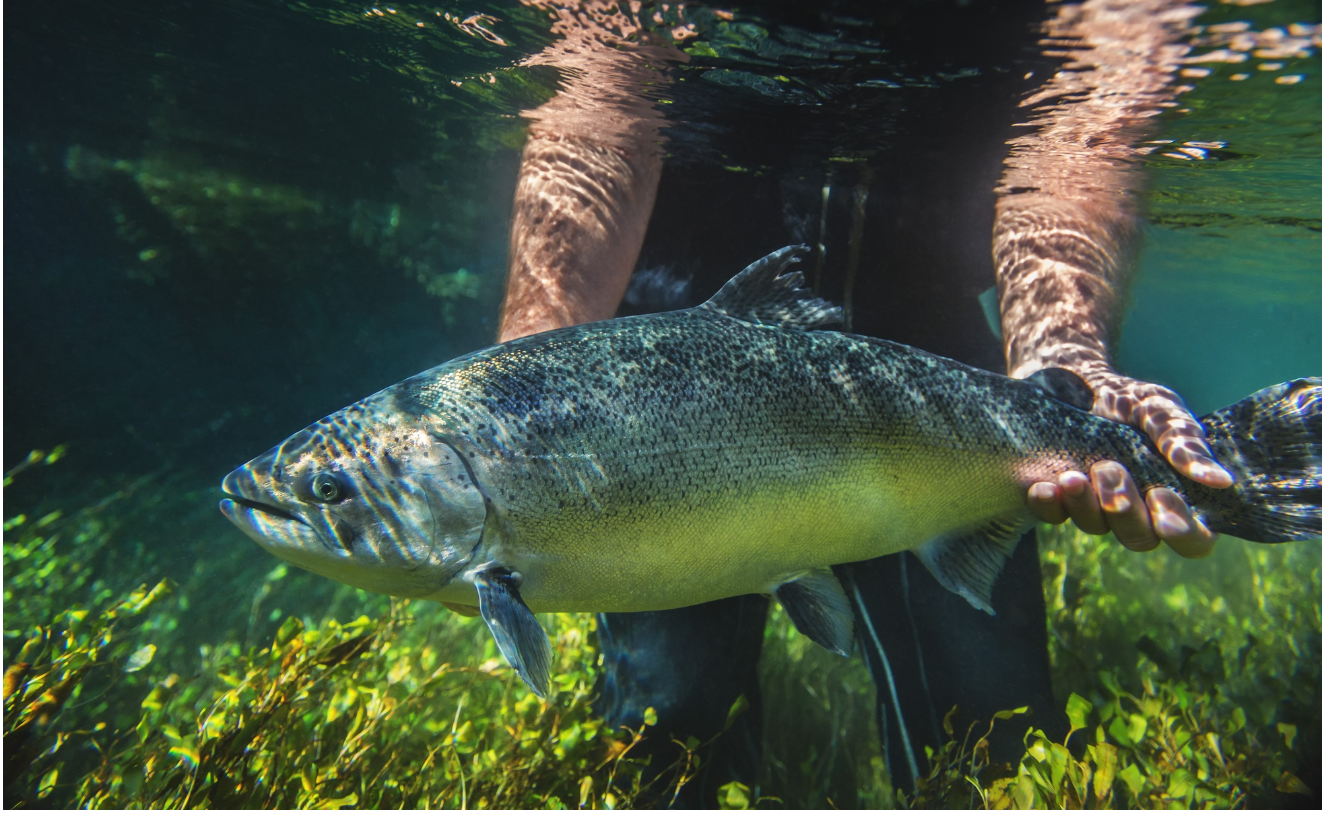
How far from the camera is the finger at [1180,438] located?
204cm

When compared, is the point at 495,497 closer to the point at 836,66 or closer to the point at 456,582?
the point at 456,582

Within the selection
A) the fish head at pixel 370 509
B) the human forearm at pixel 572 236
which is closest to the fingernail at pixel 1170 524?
the fish head at pixel 370 509

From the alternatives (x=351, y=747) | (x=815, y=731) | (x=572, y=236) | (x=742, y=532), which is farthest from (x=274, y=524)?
(x=815, y=731)

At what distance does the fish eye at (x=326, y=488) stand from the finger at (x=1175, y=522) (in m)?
2.80

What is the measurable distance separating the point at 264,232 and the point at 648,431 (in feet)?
45.4

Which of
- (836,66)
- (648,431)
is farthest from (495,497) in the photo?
(836,66)

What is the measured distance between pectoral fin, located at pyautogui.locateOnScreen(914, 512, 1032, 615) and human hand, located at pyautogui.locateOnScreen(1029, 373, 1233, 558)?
133mm

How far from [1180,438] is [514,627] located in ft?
8.11

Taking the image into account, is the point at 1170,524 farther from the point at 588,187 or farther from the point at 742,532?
the point at 588,187

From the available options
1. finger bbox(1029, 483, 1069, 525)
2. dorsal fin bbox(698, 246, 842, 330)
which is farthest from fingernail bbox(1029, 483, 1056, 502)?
dorsal fin bbox(698, 246, 842, 330)

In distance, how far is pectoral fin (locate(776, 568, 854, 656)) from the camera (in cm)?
204

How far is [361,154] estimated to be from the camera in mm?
13750

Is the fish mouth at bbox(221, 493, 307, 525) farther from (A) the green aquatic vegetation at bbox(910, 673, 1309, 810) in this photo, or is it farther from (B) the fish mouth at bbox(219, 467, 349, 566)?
(A) the green aquatic vegetation at bbox(910, 673, 1309, 810)

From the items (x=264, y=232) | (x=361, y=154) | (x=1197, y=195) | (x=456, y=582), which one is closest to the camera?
(x=456, y=582)
